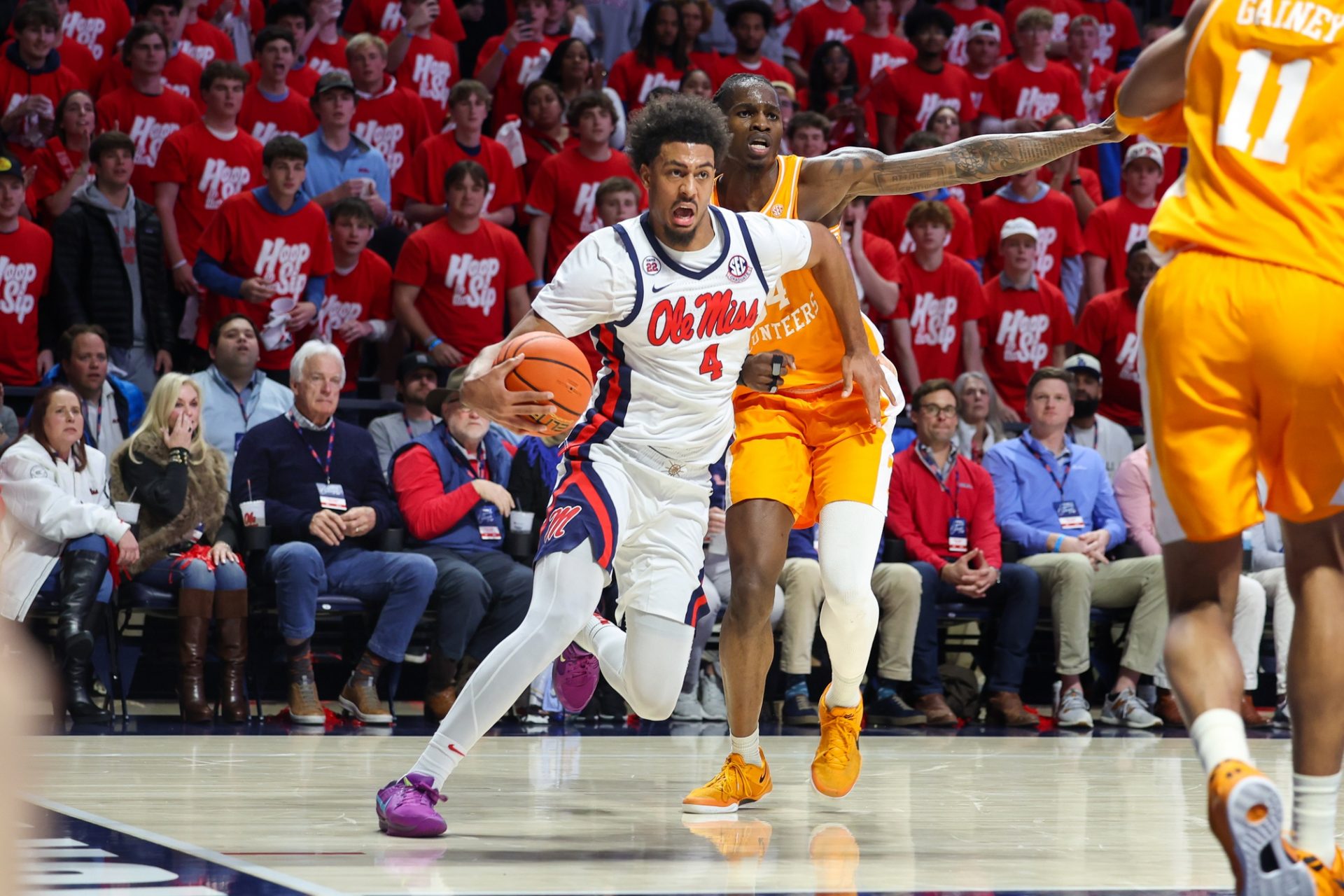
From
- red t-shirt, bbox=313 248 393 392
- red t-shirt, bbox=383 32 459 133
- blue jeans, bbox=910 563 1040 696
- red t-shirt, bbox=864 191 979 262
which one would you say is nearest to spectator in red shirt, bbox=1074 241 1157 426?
red t-shirt, bbox=864 191 979 262

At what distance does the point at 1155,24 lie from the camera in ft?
47.8

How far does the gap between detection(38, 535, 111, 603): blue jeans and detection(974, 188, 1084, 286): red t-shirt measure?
6466mm

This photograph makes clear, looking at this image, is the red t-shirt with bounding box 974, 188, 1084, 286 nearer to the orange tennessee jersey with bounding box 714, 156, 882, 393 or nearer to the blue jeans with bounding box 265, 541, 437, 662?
the blue jeans with bounding box 265, 541, 437, 662

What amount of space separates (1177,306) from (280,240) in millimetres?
7051

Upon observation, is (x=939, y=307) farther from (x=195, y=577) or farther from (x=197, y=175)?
(x=195, y=577)

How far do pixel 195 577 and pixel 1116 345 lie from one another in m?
5.99

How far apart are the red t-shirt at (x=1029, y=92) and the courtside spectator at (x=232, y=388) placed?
21.7ft

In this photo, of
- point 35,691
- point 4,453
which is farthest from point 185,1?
point 35,691

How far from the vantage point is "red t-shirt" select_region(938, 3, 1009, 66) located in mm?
13492

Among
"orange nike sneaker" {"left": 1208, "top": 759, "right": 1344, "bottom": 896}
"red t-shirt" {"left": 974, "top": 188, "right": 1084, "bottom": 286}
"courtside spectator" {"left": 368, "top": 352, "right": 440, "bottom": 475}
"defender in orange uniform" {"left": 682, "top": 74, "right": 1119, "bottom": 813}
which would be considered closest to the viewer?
"orange nike sneaker" {"left": 1208, "top": 759, "right": 1344, "bottom": 896}

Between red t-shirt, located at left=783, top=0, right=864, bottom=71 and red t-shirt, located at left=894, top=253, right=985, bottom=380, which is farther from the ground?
red t-shirt, located at left=783, top=0, right=864, bottom=71

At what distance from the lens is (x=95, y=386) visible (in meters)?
8.16

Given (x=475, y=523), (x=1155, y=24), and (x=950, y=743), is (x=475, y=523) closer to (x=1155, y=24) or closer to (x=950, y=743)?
(x=950, y=743)

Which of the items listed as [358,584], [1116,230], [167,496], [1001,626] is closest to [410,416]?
[358,584]
